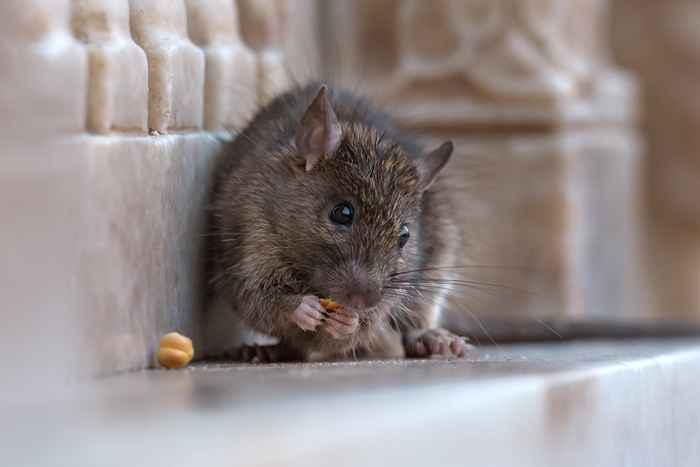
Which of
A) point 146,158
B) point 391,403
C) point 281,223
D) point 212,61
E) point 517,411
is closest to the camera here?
point 391,403

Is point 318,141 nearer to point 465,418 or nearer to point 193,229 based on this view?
point 193,229

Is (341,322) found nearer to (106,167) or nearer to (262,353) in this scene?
(262,353)

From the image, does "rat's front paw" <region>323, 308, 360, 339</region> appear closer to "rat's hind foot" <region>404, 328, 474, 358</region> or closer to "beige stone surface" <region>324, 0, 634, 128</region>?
"rat's hind foot" <region>404, 328, 474, 358</region>

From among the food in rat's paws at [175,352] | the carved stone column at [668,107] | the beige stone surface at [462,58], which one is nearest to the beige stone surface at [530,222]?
the beige stone surface at [462,58]

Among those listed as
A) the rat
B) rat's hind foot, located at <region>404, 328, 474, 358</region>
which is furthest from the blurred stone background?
rat's hind foot, located at <region>404, 328, 474, 358</region>

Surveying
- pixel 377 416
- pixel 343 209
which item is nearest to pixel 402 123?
pixel 343 209

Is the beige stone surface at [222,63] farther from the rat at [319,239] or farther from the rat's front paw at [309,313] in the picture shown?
the rat's front paw at [309,313]

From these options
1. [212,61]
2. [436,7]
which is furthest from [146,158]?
[436,7]
